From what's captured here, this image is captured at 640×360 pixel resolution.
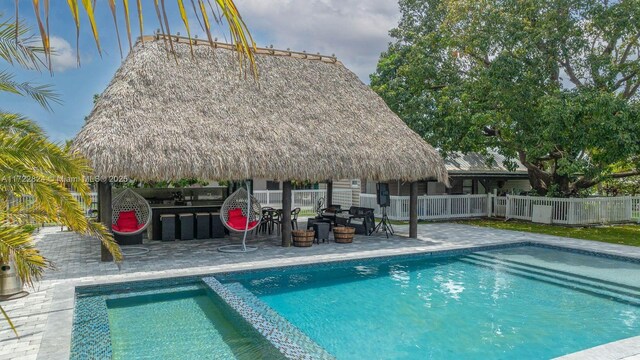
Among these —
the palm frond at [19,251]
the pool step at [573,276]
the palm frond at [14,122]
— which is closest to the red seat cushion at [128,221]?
the palm frond at [14,122]

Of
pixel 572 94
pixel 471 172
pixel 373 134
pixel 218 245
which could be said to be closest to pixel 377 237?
pixel 373 134

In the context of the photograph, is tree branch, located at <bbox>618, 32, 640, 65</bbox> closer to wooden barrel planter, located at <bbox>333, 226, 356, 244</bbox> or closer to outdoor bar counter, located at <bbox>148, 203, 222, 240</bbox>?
wooden barrel planter, located at <bbox>333, 226, 356, 244</bbox>

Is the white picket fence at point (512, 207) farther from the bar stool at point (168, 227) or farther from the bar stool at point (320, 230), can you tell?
the bar stool at point (320, 230)

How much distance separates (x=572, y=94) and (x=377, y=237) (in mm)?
7157

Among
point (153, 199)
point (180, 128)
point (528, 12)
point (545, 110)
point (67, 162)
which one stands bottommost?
point (153, 199)

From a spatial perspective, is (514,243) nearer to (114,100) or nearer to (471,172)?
(471,172)

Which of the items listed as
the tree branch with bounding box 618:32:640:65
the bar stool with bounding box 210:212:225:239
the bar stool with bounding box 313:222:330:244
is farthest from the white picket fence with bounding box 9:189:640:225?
the bar stool with bounding box 313:222:330:244

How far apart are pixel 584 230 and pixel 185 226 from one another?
12.5 meters

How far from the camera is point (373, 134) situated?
11.7 metres

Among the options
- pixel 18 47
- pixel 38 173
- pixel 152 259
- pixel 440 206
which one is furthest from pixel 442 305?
pixel 440 206

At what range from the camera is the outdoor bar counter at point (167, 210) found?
11.4 m

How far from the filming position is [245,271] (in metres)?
8.07

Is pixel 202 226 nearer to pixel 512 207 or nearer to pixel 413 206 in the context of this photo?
pixel 413 206

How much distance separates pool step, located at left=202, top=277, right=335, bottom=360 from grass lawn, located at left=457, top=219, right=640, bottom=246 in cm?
1039
